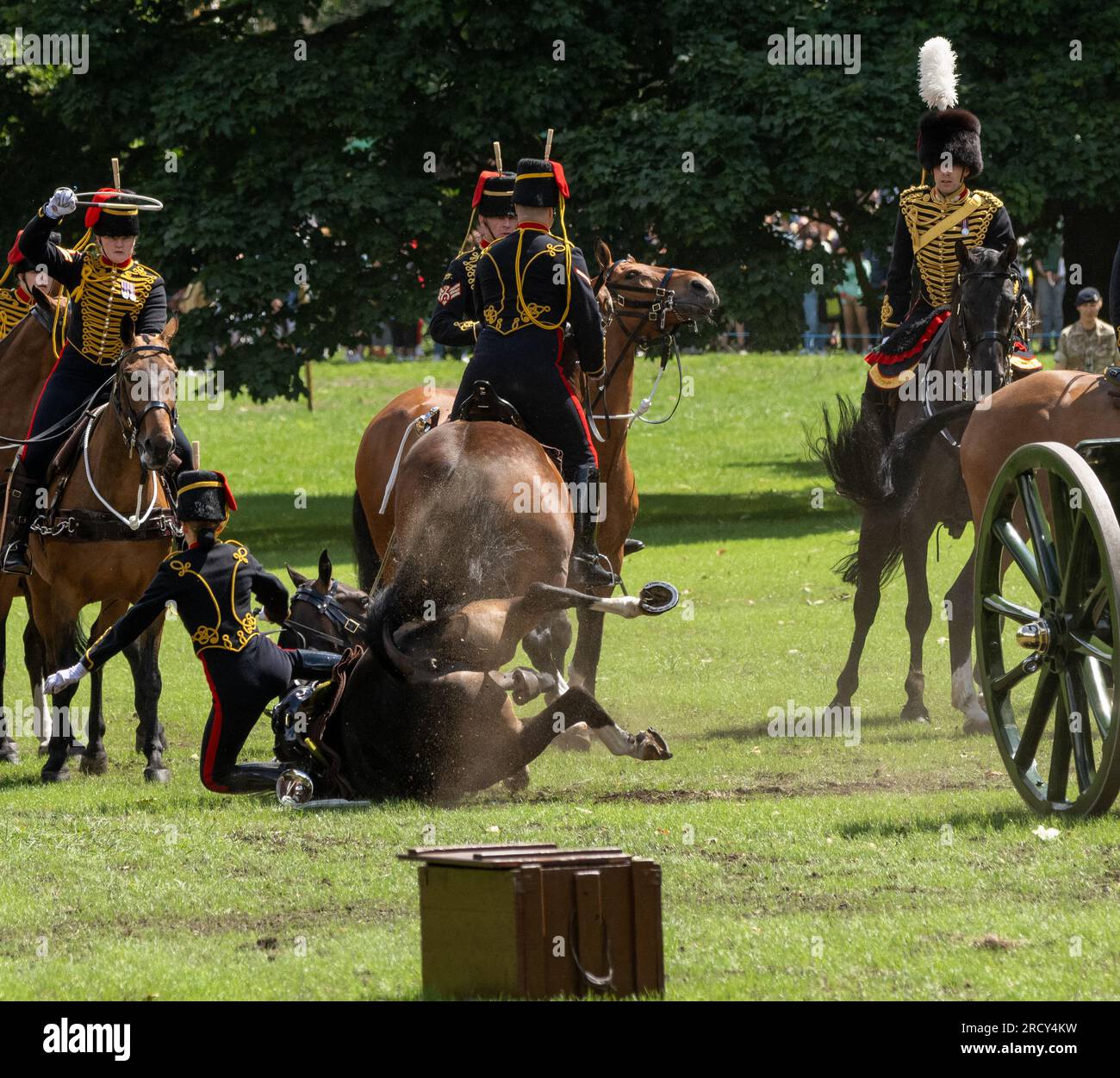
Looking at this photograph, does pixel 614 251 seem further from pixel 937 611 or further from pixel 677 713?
pixel 677 713

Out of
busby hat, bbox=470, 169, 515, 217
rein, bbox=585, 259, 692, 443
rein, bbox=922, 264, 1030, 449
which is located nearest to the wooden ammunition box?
rein, bbox=585, 259, 692, 443

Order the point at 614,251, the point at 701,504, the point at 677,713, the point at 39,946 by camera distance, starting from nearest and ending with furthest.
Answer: the point at 39,946
the point at 677,713
the point at 614,251
the point at 701,504

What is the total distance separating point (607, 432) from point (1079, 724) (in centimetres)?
465

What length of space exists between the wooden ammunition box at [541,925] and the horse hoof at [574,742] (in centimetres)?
549

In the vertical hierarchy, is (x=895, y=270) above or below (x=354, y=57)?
below

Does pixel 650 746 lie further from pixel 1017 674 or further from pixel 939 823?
pixel 1017 674

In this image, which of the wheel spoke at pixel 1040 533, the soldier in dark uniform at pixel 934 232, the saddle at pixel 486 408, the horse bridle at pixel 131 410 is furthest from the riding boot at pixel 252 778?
the soldier in dark uniform at pixel 934 232

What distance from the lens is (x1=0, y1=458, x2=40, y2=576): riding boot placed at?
37.7 feet

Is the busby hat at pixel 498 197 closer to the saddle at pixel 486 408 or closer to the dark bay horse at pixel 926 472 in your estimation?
the saddle at pixel 486 408

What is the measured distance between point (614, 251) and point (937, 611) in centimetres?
833

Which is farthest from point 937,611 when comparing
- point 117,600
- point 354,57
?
point 354,57

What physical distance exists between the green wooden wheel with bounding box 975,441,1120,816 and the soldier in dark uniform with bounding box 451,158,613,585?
2334mm

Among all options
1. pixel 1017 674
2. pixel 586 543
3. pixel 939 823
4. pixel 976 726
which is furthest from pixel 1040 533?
pixel 976 726

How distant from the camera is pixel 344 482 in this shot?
30.2 metres
